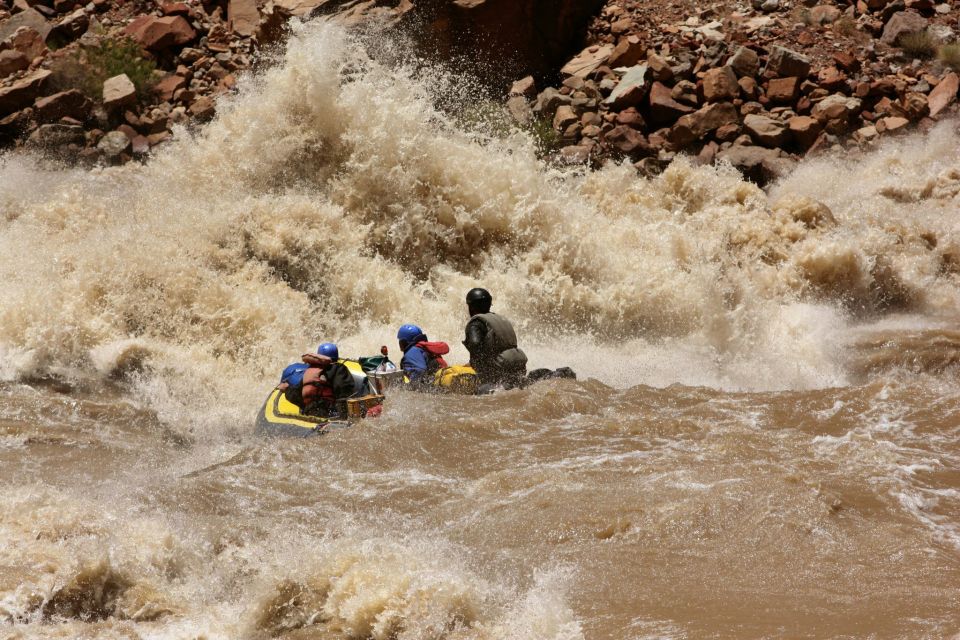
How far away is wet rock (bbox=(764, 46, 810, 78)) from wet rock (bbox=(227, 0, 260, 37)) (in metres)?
8.13

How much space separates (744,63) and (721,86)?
0.71 meters

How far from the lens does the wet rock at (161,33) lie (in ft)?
47.2

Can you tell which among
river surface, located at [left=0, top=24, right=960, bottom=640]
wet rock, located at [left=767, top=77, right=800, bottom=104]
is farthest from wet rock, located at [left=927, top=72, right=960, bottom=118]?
wet rock, located at [left=767, top=77, right=800, bottom=104]

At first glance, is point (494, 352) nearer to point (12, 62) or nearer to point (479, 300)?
point (479, 300)

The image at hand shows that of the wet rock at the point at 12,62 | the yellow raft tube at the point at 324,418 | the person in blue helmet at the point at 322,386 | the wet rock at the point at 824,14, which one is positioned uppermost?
the wet rock at the point at 12,62

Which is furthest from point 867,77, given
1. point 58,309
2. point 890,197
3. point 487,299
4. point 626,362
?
point 58,309

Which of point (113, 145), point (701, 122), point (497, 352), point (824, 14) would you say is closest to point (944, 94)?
point (824, 14)

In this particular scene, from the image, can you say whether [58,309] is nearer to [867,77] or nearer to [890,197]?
[890,197]

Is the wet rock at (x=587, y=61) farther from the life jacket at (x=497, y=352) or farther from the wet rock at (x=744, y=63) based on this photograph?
the life jacket at (x=497, y=352)

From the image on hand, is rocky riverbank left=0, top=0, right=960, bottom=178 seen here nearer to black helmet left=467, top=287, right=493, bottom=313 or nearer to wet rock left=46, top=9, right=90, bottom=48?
wet rock left=46, top=9, right=90, bottom=48

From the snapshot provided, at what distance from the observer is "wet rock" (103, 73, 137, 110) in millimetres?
12938

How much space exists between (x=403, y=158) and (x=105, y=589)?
7178mm

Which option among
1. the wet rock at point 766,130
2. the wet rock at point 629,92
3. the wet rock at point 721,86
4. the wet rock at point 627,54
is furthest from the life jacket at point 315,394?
the wet rock at point 627,54

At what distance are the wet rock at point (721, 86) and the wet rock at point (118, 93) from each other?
8529 mm
